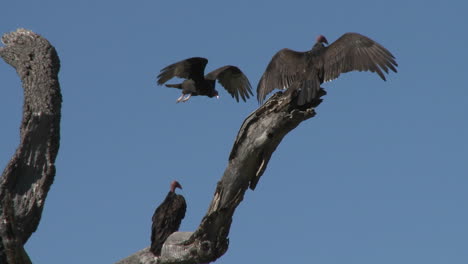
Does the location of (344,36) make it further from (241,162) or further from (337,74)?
(241,162)

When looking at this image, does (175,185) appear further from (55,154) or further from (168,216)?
(55,154)

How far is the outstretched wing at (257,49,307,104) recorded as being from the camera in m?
6.13

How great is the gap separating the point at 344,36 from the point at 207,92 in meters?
2.64

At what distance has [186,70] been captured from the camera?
27.0 ft

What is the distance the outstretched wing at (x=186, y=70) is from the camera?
7.95 meters

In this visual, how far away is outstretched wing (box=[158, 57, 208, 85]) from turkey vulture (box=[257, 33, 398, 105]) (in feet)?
6.22

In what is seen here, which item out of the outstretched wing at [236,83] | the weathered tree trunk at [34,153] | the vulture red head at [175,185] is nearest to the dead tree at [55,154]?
the weathered tree trunk at [34,153]

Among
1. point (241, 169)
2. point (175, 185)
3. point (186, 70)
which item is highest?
point (186, 70)

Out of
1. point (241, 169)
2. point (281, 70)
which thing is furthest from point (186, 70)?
point (241, 169)

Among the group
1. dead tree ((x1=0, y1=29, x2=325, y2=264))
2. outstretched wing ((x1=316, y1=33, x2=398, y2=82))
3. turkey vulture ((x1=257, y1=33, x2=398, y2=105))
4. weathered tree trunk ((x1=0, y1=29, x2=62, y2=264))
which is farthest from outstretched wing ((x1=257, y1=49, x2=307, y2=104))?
weathered tree trunk ((x1=0, y1=29, x2=62, y2=264))

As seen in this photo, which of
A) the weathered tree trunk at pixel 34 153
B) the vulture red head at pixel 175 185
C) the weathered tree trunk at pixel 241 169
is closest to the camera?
the weathered tree trunk at pixel 34 153

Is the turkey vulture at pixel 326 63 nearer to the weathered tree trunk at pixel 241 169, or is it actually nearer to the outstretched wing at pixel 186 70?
the weathered tree trunk at pixel 241 169

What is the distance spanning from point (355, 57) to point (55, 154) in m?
2.62

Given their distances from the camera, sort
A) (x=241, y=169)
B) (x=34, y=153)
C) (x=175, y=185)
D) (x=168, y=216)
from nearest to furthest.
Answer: (x=34, y=153) → (x=241, y=169) → (x=168, y=216) → (x=175, y=185)
